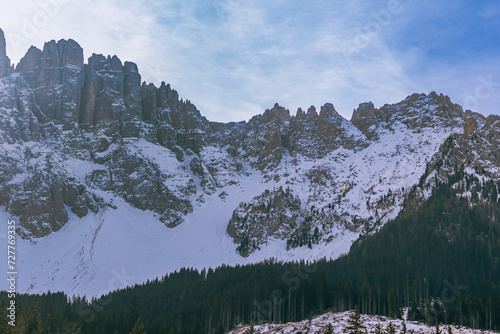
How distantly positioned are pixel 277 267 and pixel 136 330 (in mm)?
88485

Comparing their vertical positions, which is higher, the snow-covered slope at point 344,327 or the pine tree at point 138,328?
the snow-covered slope at point 344,327

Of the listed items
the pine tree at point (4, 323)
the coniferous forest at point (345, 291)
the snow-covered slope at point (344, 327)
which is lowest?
the pine tree at point (4, 323)

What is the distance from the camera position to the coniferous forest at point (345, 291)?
113875 mm

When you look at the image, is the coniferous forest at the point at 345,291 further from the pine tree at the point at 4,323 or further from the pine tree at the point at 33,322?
the pine tree at the point at 4,323

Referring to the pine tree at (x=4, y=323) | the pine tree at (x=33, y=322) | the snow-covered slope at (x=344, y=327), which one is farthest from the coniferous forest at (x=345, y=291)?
the snow-covered slope at (x=344, y=327)

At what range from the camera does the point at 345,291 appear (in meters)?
129

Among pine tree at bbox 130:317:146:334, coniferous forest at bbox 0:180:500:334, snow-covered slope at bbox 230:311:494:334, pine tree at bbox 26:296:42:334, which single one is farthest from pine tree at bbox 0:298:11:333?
snow-covered slope at bbox 230:311:494:334

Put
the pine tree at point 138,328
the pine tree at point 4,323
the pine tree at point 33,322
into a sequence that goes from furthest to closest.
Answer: the pine tree at point 138,328, the pine tree at point 33,322, the pine tree at point 4,323

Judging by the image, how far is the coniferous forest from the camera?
374 feet

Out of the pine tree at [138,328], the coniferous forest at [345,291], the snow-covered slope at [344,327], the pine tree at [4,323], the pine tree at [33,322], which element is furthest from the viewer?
the coniferous forest at [345,291]

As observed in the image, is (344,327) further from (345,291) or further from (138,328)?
(138,328)

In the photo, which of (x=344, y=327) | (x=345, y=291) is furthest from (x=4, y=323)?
(x=345, y=291)

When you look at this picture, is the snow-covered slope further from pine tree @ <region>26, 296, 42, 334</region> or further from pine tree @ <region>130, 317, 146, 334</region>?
pine tree @ <region>26, 296, 42, 334</region>

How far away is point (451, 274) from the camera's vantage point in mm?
151875
